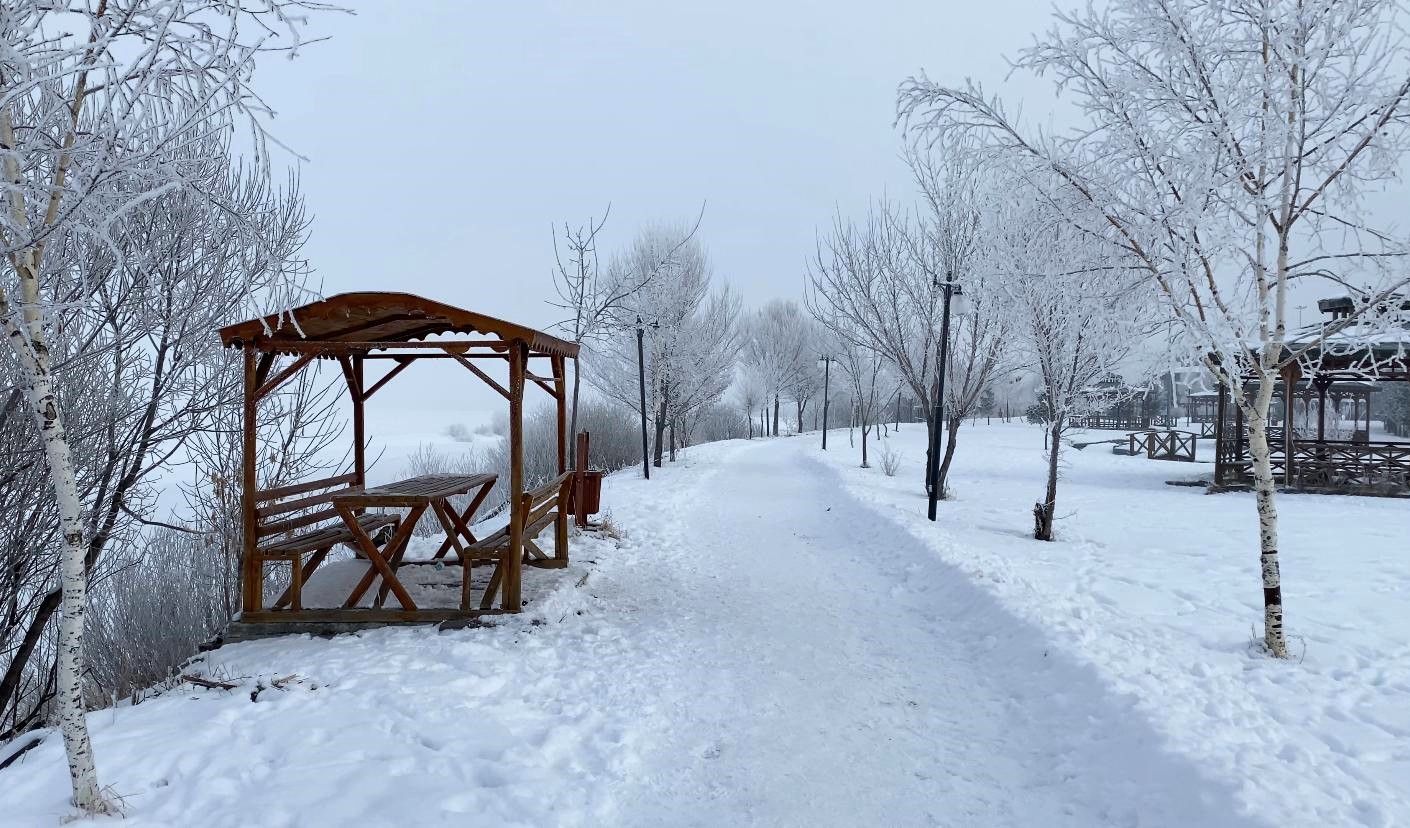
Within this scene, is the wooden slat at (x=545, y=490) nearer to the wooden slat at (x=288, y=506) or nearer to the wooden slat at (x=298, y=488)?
the wooden slat at (x=288, y=506)

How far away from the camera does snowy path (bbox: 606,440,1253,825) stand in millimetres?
3199

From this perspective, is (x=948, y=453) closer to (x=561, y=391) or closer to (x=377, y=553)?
(x=561, y=391)

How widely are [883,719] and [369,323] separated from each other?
15.4 feet

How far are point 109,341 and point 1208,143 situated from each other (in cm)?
819

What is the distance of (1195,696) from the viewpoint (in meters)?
3.94

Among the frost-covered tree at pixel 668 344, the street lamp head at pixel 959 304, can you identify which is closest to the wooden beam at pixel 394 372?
the street lamp head at pixel 959 304

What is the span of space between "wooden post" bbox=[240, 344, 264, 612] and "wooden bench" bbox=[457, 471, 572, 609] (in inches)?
59.4

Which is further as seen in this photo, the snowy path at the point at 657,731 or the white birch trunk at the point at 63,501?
the snowy path at the point at 657,731

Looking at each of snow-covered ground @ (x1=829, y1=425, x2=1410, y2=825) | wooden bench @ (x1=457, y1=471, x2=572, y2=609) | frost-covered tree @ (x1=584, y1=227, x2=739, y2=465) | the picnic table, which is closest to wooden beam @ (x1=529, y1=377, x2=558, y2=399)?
wooden bench @ (x1=457, y1=471, x2=572, y2=609)

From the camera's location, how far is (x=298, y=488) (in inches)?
226

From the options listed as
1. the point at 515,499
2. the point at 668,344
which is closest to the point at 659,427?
the point at 668,344

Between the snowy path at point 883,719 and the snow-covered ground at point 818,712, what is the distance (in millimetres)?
17

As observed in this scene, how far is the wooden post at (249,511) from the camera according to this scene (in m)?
5.34

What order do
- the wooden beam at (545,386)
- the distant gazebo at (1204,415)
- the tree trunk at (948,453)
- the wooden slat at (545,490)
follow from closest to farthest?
the wooden slat at (545,490), the wooden beam at (545,386), the tree trunk at (948,453), the distant gazebo at (1204,415)
